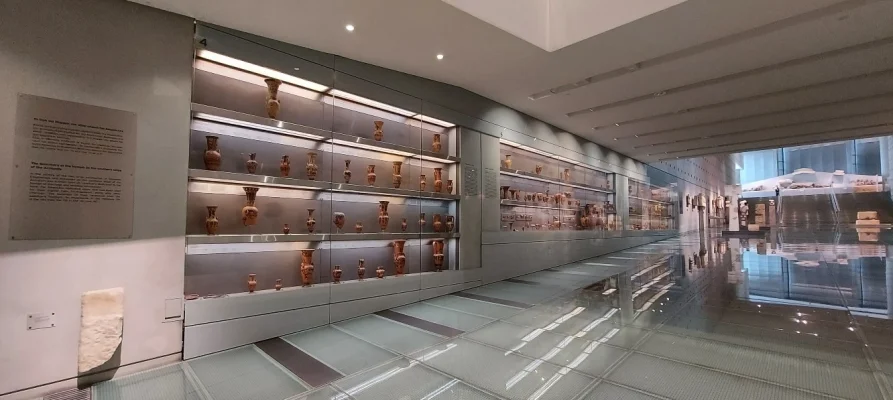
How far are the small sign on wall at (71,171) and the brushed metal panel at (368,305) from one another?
2047mm

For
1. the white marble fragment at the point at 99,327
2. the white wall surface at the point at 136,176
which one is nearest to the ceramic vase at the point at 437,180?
the white wall surface at the point at 136,176

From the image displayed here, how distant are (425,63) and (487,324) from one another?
332 cm

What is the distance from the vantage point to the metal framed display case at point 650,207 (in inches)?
516

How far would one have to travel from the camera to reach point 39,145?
2582mm

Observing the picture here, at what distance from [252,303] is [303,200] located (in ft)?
4.53

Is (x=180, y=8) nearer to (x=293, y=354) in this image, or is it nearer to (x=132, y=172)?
(x=132, y=172)

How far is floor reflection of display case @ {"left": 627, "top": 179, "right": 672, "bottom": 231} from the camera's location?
1312 centimetres

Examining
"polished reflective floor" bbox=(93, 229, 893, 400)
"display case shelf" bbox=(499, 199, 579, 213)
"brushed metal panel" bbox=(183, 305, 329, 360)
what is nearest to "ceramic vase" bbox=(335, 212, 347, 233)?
"brushed metal panel" bbox=(183, 305, 329, 360)

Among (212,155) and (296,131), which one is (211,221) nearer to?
(212,155)

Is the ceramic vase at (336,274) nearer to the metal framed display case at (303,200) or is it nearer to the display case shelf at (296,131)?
the metal framed display case at (303,200)

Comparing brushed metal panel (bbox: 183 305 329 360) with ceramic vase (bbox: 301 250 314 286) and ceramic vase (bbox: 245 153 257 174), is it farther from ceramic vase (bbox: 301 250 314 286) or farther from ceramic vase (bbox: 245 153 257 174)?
ceramic vase (bbox: 245 153 257 174)

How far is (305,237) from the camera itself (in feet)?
13.2

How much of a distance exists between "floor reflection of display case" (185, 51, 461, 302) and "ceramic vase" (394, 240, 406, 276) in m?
0.02

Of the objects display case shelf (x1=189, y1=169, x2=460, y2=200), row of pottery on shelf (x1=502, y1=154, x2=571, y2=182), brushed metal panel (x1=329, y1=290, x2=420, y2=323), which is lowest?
brushed metal panel (x1=329, y1=290, x2=420, y2=323)
